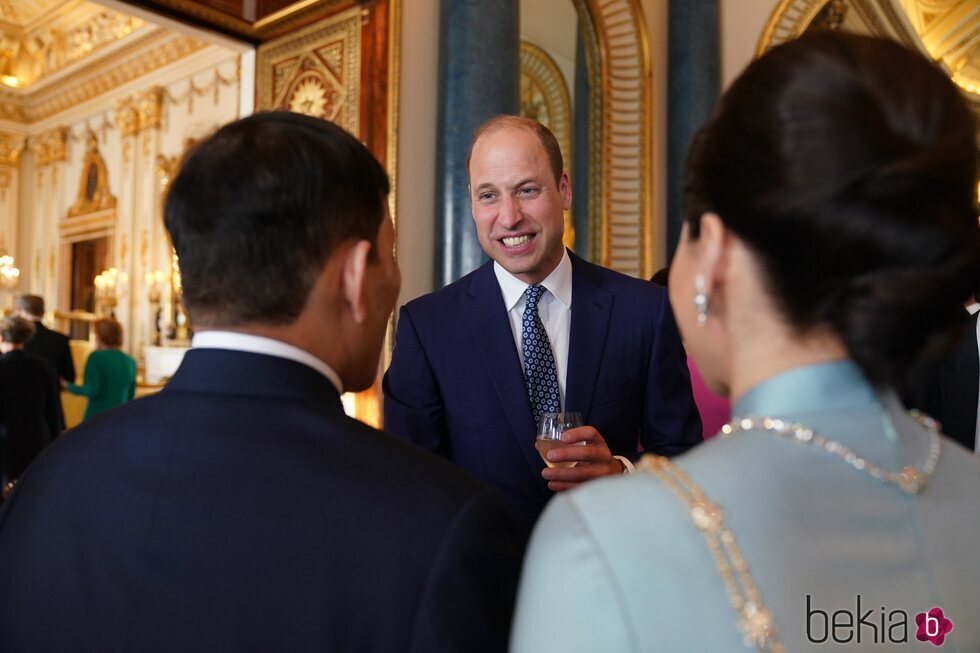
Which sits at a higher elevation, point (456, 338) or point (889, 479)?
point (456, 338)

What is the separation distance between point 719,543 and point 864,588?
0.15m

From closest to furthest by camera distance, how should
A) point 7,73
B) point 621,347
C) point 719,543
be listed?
point 719,543, point 621,347, point 7,73

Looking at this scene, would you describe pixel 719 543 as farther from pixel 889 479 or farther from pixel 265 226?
A: pixel 265 226

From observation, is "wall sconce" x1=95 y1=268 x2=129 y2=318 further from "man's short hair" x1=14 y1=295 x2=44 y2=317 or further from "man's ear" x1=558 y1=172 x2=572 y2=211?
"man's ear" x1=558 y1=172 x2=572 y2=211

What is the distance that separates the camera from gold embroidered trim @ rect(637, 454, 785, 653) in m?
0.69

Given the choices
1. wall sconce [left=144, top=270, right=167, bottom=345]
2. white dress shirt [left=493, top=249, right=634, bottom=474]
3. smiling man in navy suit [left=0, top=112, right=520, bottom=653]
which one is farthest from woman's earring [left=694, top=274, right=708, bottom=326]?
wall sconce [left=144, top=270, right=167, bottom=345]

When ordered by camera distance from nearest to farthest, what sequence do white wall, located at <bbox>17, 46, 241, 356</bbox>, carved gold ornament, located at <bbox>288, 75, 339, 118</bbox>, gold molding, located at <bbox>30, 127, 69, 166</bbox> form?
carved gold ornament, located at <bbox>288, 75, 339, 118</bbox>
white wall, located at <bbox>17, 46, 241, 356</bbox>
gold molding, located at <bbox>30, 127, 69, 166</bbox>

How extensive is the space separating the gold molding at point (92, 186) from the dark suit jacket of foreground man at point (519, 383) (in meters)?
13.1

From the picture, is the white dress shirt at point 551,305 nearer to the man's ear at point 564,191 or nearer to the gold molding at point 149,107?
the man's ear at point 564,191

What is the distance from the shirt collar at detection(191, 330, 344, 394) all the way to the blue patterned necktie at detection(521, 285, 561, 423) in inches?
A: 43.4

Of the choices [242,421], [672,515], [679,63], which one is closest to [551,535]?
[672,515]

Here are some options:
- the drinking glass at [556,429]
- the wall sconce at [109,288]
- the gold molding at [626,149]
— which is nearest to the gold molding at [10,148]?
the wall sconce at [109,288]

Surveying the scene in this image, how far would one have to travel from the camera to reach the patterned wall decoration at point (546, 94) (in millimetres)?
8820

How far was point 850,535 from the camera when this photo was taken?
2.41 ft
